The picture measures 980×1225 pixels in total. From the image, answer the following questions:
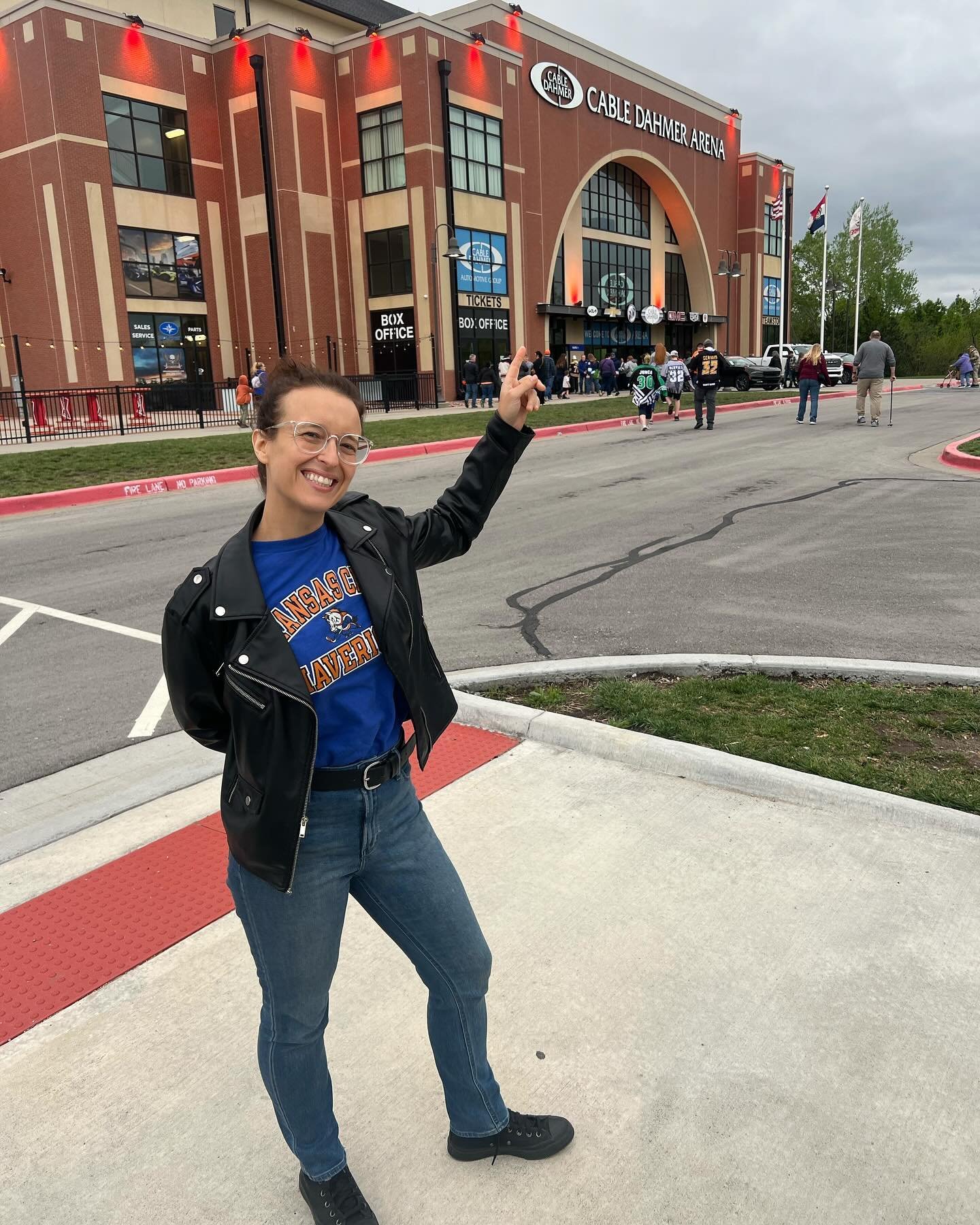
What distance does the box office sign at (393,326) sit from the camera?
3650 cm

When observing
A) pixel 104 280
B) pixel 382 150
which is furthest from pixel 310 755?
pixel 382 150

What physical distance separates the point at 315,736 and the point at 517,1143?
1162 mm

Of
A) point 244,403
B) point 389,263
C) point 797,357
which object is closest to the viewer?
point 244,403

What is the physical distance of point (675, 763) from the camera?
431 centimetres

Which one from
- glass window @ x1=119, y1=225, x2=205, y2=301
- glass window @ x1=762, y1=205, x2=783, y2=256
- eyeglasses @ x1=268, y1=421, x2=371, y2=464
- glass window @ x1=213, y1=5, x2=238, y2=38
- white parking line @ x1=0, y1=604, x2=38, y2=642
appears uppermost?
glass window @ x1=213, y1=5, x2=238, y2=38

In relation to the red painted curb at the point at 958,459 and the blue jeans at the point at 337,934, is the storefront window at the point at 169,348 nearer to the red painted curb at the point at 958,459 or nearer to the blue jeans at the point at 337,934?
the red painted curb at the point at 958,459

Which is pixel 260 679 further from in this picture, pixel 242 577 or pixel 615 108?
pixel 615 108

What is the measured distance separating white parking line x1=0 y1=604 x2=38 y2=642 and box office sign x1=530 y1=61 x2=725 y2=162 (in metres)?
39.4

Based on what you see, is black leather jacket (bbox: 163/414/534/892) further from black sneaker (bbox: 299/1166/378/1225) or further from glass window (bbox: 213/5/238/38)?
glass window (bbox: 213/5/238/38)

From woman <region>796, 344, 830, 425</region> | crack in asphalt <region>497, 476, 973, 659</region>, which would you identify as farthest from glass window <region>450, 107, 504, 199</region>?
crack in asphalt <region>497, 476, 973, 659</region>

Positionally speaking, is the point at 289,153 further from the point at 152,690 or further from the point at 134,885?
the point at 134,885

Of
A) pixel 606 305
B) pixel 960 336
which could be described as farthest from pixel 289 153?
pixel 960 336

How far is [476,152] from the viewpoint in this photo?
123 feet

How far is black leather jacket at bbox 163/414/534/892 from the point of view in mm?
1896
